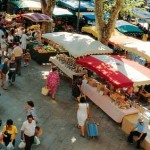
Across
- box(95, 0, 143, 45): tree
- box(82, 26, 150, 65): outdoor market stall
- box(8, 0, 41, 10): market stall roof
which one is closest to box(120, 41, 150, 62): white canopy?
box(82, 26, 150, 65): outdoor market stall

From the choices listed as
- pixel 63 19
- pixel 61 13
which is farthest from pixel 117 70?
pixel 63 19

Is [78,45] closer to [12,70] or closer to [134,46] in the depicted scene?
[12,70]

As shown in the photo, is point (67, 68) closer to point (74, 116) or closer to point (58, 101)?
point (58, 101)

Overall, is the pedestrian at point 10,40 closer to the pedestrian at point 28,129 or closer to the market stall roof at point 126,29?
the market stall roof at point 126,29

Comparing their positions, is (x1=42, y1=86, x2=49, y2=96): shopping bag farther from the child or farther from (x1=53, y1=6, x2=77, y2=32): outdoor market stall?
(x1=53, y1=6, x2=77, y2=32): outdoor market stall

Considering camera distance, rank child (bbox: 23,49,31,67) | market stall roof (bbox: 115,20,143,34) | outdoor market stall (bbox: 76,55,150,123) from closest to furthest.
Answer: outdoor market stall (bbox: 76,55,150,123) → child (bbox: 23,49,31,67) → market stall roof (bbox: 115,20,143,34)

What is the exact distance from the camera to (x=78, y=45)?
587 inches

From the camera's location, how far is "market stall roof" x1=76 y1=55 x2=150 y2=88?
11.9 m

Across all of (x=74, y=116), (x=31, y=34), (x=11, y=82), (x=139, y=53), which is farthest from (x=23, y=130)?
(x=31, y=34)

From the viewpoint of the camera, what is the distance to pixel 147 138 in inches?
434

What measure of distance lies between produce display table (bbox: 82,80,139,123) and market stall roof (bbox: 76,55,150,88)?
1.03 metres

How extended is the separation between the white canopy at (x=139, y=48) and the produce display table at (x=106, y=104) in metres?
3.31

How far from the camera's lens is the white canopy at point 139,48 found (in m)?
15.5

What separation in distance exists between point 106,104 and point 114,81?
4.57 feet
